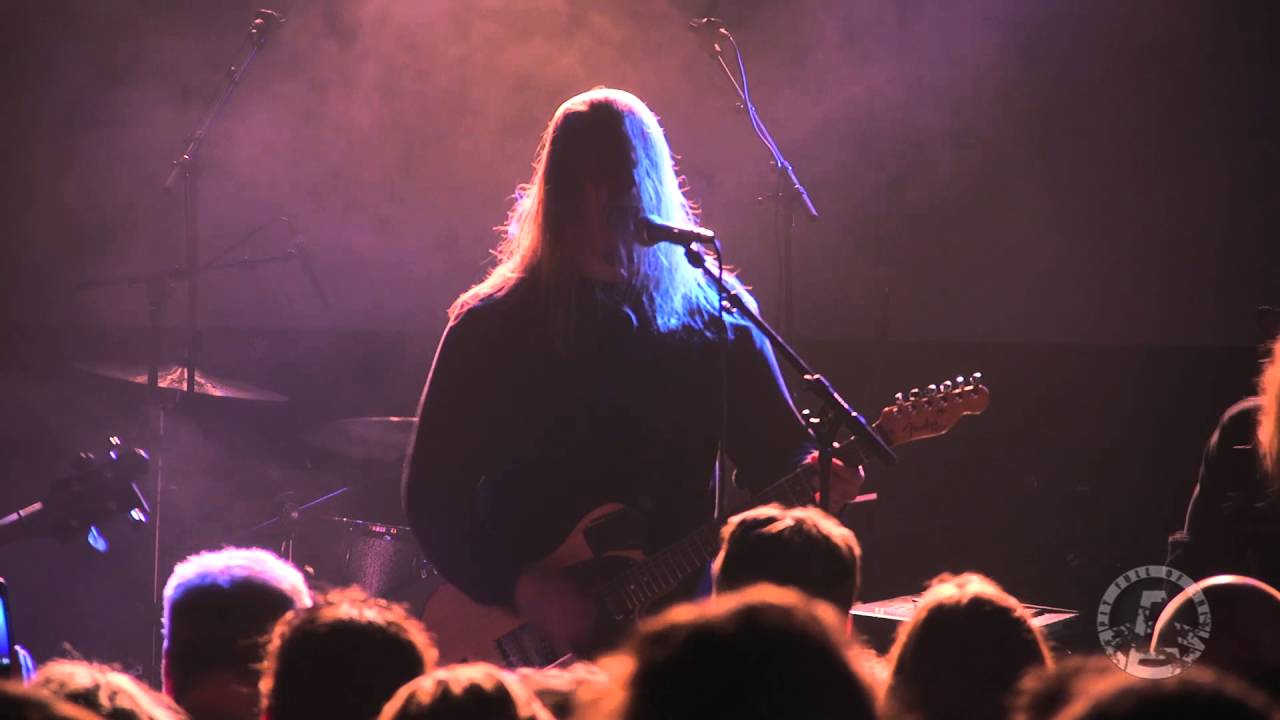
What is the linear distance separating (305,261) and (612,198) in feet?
16.7

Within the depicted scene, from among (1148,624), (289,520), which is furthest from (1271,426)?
(289,520)

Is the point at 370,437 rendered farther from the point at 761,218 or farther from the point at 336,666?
the point at 336,666

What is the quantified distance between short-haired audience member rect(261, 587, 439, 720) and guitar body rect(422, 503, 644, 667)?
987 mm

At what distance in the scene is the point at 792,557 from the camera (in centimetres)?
259

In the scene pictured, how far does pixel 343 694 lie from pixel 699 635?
37.6 inches

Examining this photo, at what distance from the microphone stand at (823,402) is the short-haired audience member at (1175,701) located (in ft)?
6.30

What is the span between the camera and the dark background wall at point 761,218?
680 cm

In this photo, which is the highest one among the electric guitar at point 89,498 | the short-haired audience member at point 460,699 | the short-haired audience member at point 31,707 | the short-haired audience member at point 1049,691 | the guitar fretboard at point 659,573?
the short-haired audience member at point 31,707

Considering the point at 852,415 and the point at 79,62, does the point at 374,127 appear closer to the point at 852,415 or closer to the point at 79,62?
the point at 79,62

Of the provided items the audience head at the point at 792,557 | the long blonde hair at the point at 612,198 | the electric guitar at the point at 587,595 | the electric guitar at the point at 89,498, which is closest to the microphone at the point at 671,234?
the long blonde hair at the point at 612,198

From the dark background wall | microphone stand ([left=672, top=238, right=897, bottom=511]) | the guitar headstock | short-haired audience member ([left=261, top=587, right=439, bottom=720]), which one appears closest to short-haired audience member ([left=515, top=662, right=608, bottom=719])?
short-haired audience member ([left=261, top=587, right=439, bottom=720])

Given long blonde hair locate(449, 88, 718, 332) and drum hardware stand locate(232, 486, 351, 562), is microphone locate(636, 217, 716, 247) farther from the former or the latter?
drum hardware stand locate(232, 486, 351, 562)

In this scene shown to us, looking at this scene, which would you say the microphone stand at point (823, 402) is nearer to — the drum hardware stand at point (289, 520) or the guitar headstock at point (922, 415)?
the guitar headstock at point (922, 415)

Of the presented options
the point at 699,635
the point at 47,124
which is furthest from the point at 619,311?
the point at 47,124
